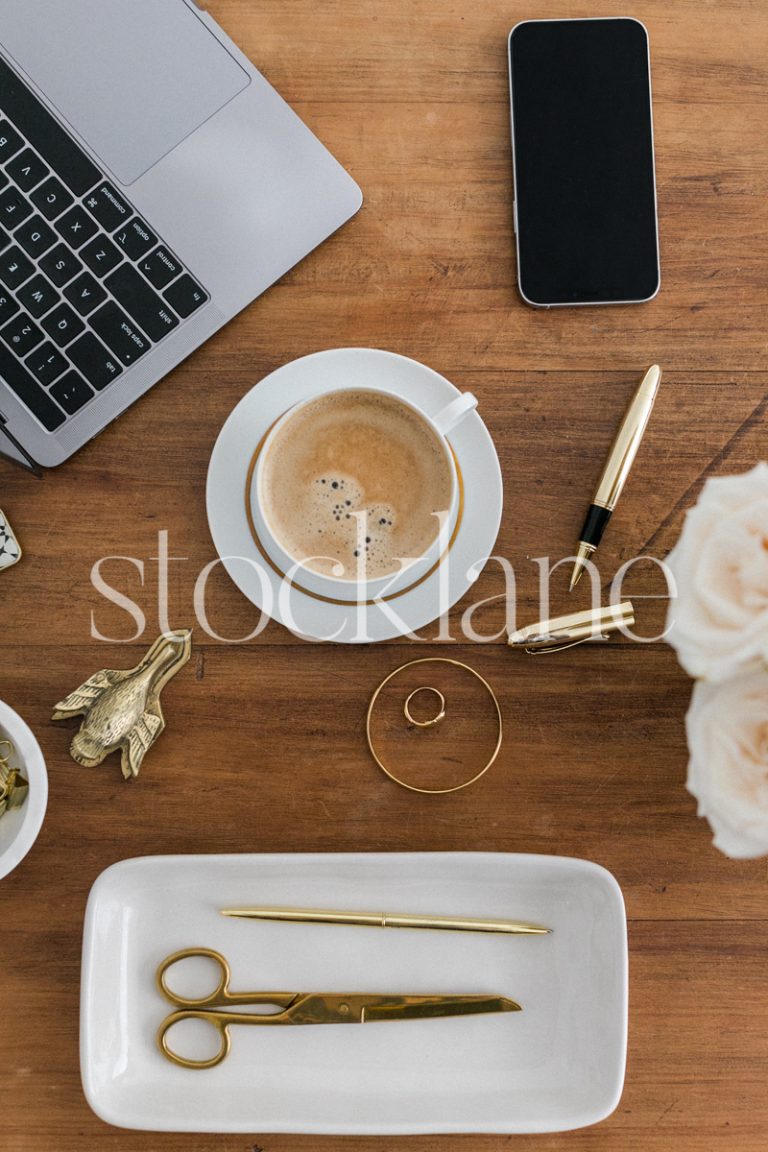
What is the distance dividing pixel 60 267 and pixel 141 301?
0.21ft

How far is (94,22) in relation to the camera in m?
0.66

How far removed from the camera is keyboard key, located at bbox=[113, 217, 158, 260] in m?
0.66

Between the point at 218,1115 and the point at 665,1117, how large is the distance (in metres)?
0.34

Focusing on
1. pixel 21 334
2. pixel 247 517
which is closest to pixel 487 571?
pixel 247 517

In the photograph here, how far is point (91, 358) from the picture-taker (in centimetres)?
66

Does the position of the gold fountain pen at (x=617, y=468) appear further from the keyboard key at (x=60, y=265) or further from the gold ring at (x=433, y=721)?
the keyboard key at (x=60, y=265)

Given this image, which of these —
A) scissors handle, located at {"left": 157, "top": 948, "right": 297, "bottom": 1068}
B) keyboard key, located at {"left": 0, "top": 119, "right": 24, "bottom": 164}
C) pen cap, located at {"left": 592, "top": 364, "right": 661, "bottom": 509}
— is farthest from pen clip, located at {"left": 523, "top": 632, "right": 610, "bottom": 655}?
keyboard key, located at {"left": 0, "top": 119, "right": 24, "bottom": 164}

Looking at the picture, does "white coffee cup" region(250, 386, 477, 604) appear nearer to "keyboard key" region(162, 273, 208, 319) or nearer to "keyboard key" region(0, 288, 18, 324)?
"keyboard key" region(162, 273, 208, 319)

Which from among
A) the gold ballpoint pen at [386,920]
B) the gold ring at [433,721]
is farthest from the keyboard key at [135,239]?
the gold ballpoint pen at [386,920]

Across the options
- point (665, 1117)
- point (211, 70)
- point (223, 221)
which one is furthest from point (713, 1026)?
point (211, 70)

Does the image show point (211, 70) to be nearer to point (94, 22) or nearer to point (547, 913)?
point (94, 22)

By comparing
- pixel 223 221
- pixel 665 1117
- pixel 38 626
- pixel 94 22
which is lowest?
pixel 665 1117

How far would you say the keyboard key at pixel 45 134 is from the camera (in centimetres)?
66

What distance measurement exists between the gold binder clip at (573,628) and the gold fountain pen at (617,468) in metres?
0.03
